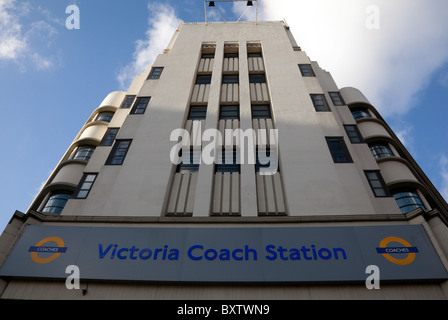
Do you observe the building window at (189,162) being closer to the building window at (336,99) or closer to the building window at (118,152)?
the building window at (118,152)

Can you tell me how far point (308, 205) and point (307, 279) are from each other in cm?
421

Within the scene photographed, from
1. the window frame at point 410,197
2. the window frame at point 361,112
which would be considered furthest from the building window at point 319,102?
the window frame at point 410,197

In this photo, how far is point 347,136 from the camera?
1858cm

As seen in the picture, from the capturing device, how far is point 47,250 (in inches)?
452

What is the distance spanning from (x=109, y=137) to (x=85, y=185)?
13.7ft

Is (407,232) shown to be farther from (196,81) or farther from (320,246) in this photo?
(196,81)

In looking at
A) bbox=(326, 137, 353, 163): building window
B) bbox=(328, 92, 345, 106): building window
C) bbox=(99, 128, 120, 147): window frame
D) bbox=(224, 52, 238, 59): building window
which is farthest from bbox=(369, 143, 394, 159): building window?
bbox=(99, 128, 120, 147): window frame

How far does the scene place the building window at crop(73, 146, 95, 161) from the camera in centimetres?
1981

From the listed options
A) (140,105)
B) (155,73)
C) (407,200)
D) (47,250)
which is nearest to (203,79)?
(155,73)

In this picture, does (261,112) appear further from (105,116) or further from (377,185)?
(105,116)

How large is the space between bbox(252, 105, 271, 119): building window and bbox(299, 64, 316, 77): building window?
14.0 feet

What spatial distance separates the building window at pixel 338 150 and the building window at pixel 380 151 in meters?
3.63

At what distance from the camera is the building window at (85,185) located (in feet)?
51.0

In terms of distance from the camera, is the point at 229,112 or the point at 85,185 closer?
the point at 85,185
